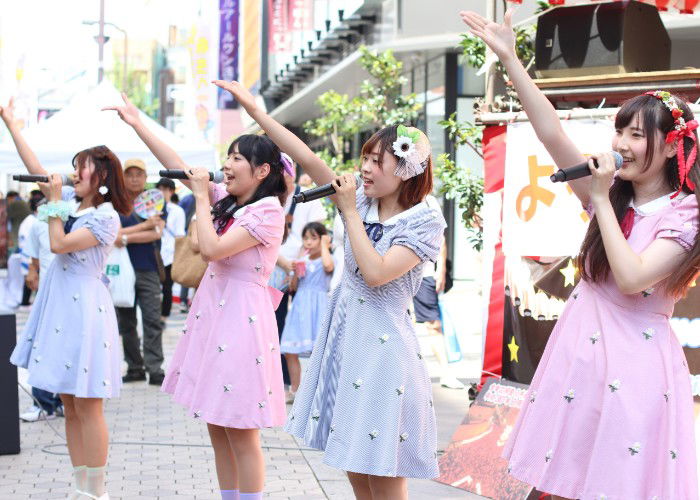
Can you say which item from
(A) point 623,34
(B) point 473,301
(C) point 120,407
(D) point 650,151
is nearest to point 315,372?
(D) point 650,151

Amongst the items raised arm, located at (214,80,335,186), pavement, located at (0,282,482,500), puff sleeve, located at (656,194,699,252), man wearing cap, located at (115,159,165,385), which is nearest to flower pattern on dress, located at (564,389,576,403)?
puff sleeve, located at (656,194,699,252)

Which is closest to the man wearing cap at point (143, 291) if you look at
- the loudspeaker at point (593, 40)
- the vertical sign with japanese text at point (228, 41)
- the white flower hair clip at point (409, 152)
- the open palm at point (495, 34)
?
the loudspeaker at point (593, 40)

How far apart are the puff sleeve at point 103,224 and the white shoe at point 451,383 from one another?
4734 millimetres

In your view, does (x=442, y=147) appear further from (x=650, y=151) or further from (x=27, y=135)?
(x=650, y=151)

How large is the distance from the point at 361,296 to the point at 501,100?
264 centimetres

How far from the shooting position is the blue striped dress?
3729 millimetres

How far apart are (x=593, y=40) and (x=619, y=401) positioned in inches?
130

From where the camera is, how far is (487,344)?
235 inches

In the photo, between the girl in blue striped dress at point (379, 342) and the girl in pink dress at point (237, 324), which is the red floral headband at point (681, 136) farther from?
the girl in pink dress at point (237, 324)

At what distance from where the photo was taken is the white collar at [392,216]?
152 inches

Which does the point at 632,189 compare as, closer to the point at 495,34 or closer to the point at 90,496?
the point at 495,34

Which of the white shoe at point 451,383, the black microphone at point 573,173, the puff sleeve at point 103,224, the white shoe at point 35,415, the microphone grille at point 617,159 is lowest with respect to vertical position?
the white shoe at point 451,383

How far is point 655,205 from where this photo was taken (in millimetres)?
3305

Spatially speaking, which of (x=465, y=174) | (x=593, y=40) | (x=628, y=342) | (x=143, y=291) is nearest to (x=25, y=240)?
(x=143, y=291)
